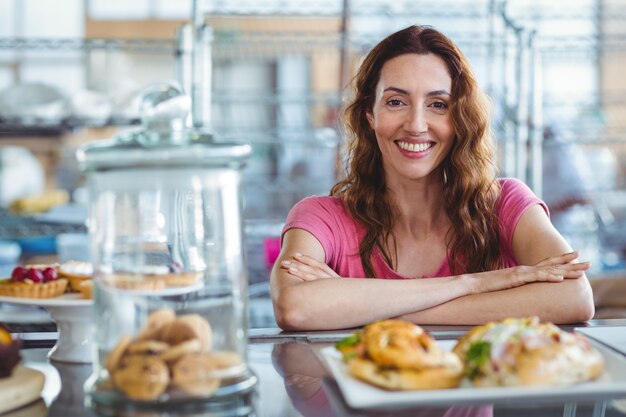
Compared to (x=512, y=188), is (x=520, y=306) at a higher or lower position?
lower

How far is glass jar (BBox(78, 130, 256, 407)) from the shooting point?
69 centimetres

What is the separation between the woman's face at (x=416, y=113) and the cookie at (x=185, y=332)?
0.84 m

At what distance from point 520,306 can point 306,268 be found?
0.34m

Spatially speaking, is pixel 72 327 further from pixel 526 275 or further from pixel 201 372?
pixel 526 275

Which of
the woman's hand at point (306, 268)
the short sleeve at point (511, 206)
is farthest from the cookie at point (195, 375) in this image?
the short sleeve at point (511, 206)

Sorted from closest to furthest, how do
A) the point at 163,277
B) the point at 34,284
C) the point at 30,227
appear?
the point at 163,277, the point at 34,284, the point at 30,227

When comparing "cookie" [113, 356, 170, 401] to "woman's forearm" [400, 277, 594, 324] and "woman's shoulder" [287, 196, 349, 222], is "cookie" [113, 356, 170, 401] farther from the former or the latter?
"woman's shoulder" [287, 196, 349, 222]

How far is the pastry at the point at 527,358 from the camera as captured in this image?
0.72 metres

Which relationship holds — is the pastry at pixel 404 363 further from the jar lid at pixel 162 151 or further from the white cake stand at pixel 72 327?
Result: the white cake stand at pixel 72 327

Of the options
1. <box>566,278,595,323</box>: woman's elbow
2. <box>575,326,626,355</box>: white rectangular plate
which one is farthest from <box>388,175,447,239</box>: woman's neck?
<box>575,326,626,355</box>: white rectangular plate

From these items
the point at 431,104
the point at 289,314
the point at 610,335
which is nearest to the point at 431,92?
the point at 431,104

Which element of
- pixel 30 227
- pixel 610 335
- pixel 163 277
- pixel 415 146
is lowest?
pixel 30 227

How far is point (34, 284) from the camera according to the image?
41.6 inches

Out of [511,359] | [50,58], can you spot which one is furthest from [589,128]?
[50,58]
